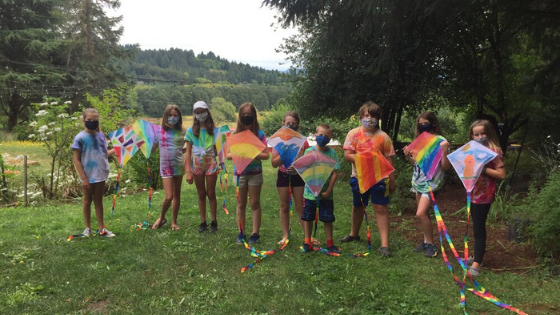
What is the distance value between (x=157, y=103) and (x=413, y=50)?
44825mm

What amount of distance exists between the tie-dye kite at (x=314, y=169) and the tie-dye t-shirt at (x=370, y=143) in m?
0.39

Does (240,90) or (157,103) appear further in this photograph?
(157,103)

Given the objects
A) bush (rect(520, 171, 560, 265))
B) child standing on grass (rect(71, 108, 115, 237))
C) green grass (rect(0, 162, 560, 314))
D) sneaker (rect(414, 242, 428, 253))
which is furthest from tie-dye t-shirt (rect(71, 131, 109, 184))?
bush (rect(520, 171, 560, 265))

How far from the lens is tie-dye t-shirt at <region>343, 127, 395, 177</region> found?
14.5 feet

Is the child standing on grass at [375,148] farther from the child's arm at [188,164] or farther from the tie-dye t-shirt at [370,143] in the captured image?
the child's arm at [188,164]

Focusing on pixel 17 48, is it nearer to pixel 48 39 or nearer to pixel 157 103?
pixel 48 39

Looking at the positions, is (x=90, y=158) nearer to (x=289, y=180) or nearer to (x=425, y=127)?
(x=289, y=180)

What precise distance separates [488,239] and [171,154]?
4.77 metres

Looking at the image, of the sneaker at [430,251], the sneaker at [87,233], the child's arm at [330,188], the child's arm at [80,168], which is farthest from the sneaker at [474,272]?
the sneaker at [87,233]

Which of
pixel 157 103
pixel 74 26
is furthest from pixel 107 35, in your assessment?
pixel 157 103

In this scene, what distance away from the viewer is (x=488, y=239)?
17.0 feet

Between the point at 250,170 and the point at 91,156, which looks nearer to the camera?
the point at 250,170

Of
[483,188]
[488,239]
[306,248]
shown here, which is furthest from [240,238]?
[488,239]

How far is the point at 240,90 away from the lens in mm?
42938
